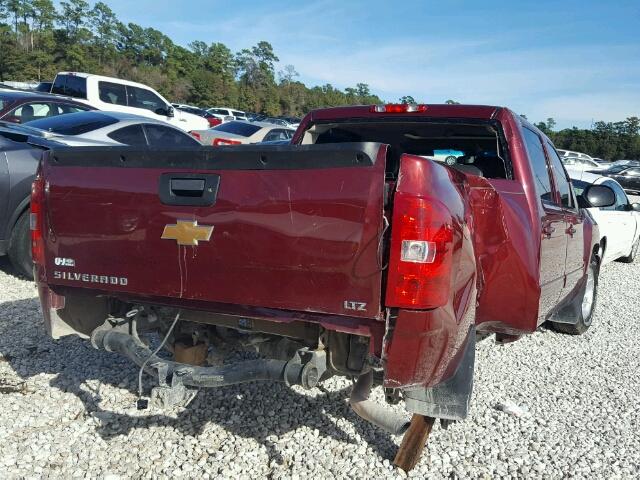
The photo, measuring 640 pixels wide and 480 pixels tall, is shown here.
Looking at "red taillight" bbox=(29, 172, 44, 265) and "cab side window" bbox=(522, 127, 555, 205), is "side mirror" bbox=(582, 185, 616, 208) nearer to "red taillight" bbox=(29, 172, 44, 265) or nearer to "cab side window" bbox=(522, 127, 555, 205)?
"cab side window" bbox=(522, 127, 555, 205)

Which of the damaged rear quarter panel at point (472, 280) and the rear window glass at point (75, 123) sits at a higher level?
the rear window glass at point (75, 123)

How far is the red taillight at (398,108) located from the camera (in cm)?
405

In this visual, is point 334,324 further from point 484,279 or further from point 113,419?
point 113,419

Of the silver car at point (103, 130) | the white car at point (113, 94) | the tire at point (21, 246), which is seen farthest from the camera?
the white car at point (113, 94)

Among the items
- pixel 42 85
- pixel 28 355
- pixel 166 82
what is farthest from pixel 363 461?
pixel 166 82

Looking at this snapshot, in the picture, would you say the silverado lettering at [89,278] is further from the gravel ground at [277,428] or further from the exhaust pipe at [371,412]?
the exhaust pipe at [371,412]

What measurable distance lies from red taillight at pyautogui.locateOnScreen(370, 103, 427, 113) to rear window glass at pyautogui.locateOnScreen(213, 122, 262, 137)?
493 inches

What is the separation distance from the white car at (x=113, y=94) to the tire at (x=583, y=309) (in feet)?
38.8

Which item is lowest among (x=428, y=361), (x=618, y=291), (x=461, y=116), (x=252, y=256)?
(x=618, y=291)

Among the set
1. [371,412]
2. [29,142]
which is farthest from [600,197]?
[29,142]

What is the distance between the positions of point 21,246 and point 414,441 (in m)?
4.80

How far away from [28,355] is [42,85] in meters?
18.9

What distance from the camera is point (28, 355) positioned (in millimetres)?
4598

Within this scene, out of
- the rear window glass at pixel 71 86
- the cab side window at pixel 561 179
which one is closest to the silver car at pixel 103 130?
the cab side window at pixel 561 179
